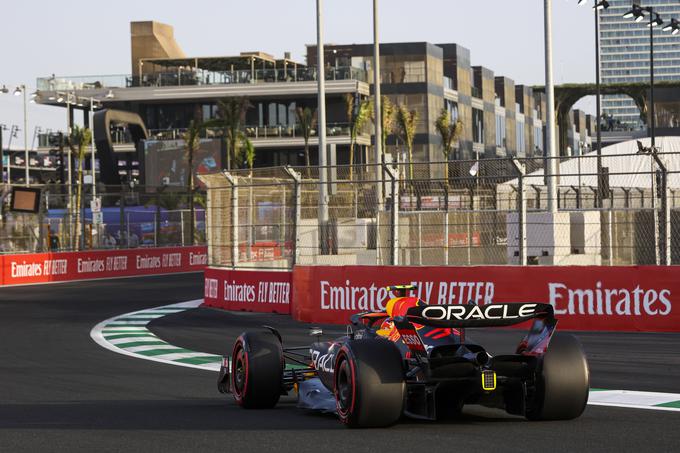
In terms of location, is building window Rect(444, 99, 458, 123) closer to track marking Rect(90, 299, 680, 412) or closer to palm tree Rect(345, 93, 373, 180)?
palm tree Rect(345, 93, 373, 180)

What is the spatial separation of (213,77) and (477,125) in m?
30.2

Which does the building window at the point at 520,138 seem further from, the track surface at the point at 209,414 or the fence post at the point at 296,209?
the track surface at the point at 209,414

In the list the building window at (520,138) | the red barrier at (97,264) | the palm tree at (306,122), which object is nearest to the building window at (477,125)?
the building window at (520,138)

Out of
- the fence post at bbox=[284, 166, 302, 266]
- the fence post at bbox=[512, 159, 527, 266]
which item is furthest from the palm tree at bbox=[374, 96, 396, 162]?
the fence post at bbox=[512, 159, 527, 266]

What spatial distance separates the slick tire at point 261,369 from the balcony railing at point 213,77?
67.6 metres

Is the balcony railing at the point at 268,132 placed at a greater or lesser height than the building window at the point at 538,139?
lesser

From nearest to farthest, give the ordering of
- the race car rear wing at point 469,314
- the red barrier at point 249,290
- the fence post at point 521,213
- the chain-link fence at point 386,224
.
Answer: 1. the race car rear wing at point 469,314
2. the fence post at point 521,213
3. the chain-link fence at point 386,224
4. the red barrier at point 249,290

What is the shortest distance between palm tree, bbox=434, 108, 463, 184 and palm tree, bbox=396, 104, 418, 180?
2039 mm

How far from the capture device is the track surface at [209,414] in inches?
340

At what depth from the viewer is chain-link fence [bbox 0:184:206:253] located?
37375mm

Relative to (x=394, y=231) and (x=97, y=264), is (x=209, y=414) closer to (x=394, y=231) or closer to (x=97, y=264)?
(x=394, y=231)

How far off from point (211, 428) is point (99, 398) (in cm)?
269

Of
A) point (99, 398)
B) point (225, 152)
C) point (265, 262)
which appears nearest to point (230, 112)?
point (225, 152)

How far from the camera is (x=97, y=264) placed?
39531 millimetres
